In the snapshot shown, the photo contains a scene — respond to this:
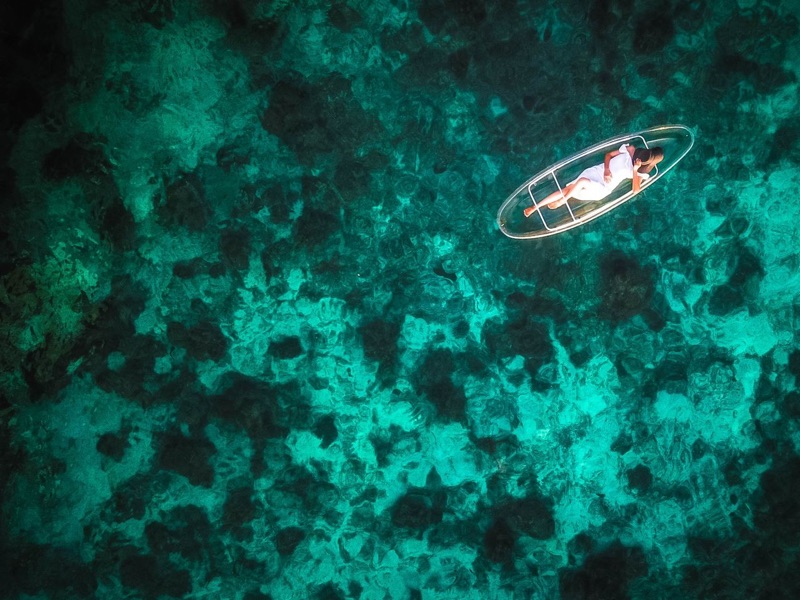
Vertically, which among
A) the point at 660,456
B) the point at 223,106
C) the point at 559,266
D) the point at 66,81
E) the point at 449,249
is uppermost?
the point at 66,81

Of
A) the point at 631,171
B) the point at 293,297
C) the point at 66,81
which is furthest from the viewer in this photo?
the point at 293,297

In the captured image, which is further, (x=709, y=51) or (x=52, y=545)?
(x=52, y=545)

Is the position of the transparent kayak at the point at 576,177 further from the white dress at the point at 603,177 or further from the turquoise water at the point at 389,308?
the turquoise water at the point at 389,308

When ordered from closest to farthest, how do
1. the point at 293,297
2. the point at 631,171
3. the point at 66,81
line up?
1. the point at 631,171
2. the point at 66,81
3. the point at 293,297

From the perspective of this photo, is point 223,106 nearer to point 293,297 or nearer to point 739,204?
point 293,297

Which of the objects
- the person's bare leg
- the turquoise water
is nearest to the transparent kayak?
the person's bare leg

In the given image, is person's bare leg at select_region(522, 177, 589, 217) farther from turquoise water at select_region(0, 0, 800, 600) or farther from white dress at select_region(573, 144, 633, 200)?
turquoise water at select_region(0, 0, 800, 600)

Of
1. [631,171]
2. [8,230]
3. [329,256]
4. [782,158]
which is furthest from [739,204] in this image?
[8,230]

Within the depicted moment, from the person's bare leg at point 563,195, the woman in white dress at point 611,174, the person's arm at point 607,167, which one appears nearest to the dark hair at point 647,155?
the woman in white dress at point 611,174
